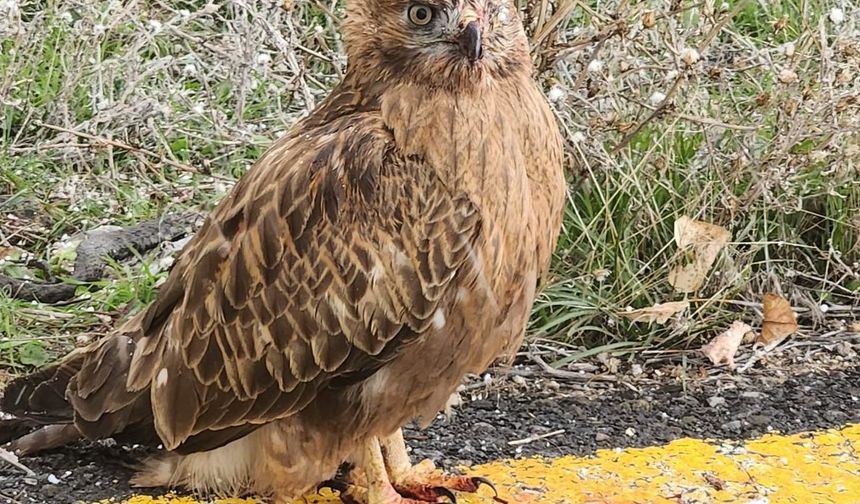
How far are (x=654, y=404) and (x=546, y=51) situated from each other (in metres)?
1.45

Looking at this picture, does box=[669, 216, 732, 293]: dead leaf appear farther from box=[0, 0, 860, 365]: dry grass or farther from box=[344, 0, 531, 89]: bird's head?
box=[344, 0, 531, 89]: bird's head

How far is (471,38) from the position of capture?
3.02 m

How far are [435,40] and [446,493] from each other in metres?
1.29

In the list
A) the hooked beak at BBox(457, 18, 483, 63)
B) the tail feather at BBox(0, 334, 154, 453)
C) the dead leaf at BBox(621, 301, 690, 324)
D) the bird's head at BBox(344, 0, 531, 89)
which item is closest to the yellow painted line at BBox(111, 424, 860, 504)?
the tail feather at BBox(0, 334, 154, 453)

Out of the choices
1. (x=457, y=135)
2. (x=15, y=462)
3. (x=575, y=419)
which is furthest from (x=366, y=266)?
(x=15, y=462)

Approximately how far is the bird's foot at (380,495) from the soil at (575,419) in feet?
0.71

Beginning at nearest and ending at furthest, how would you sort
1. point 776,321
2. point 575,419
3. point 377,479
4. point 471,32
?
point 471,32
point 377,479
point 575,419
point 776,321

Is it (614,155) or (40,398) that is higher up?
(614,155)

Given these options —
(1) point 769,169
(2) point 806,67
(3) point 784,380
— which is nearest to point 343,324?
(3) point 784,380

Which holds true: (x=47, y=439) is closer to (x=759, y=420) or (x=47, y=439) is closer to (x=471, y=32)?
(x=471, y=32)

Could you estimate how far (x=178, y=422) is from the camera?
3.45m

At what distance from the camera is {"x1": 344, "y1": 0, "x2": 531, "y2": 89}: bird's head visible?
304 cm

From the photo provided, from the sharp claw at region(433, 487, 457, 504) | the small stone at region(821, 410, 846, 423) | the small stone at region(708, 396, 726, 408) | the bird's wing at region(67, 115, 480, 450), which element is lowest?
the small stone at region(821, 410, 846, 423)

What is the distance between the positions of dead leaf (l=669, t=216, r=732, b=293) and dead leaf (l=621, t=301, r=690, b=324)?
14 cm
